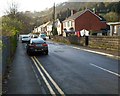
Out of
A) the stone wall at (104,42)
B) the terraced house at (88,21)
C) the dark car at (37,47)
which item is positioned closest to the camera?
the dark car at (37,47)

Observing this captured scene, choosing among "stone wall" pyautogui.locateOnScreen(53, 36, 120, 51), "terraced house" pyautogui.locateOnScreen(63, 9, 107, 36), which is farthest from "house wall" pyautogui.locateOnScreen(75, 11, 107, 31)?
"stone wall" pyautogui.locateOnScreen(53, 36, 120, 51)

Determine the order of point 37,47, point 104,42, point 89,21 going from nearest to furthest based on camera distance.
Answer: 1. point 37,47
2. point 104,42
3. point 89,21

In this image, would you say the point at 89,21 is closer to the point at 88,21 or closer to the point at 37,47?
the point at 88,21

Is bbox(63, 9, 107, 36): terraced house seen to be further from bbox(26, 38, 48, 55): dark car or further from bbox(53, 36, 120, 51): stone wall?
bbox(26, 38, 48, 55): dark car

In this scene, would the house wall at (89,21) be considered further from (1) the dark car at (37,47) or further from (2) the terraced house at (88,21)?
(1) the dark car at (37,47)

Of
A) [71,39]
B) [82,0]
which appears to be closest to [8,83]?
[71,39]

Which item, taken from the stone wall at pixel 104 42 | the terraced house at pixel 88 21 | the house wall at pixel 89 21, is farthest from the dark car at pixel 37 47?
the house wall at pixel 89 21

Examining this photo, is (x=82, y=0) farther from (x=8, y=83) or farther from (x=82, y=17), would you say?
(x=8, y=83)

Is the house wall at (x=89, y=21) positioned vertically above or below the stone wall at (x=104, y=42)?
above

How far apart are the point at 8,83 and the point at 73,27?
71.3 m

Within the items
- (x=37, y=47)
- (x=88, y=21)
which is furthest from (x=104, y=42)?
(x=88, y=21)

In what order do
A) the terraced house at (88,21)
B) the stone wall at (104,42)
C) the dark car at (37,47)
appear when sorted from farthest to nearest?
the terraced house at (88,21) < the stone wall at (104,42) < the dark car at (37,47)

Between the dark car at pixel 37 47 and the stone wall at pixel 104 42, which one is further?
the stone wall at pixel 104 42

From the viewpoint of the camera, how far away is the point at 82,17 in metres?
79.1
